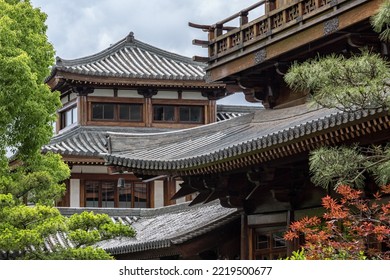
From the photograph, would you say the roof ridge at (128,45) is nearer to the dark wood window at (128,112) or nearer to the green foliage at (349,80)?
the dark wood window at (128,112)

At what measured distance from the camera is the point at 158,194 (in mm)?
42062

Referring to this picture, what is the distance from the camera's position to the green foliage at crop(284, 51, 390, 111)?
1382cm

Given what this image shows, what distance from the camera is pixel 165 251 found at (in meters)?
26.0

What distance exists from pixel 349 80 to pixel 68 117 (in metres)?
33.3

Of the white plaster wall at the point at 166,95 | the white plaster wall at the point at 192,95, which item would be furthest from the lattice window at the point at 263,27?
the white plaster wall at the point at 192,95

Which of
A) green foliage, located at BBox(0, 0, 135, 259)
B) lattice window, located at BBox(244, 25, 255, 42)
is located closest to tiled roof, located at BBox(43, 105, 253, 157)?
green foliage, located at BBox(0, 0, 135, 259)

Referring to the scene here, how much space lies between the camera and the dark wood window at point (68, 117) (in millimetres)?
45500

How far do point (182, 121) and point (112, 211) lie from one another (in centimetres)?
1069

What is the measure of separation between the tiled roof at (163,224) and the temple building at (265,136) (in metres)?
0.73

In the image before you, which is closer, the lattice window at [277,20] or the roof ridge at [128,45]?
the lattice window at [277,20]

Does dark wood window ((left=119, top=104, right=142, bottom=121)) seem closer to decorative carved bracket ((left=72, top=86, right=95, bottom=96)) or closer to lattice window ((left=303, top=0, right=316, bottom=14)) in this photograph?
decorative carved bracket ((left=72, top=86, right=95, bottom=96))

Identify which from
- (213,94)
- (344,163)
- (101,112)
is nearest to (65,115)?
(101,112)
